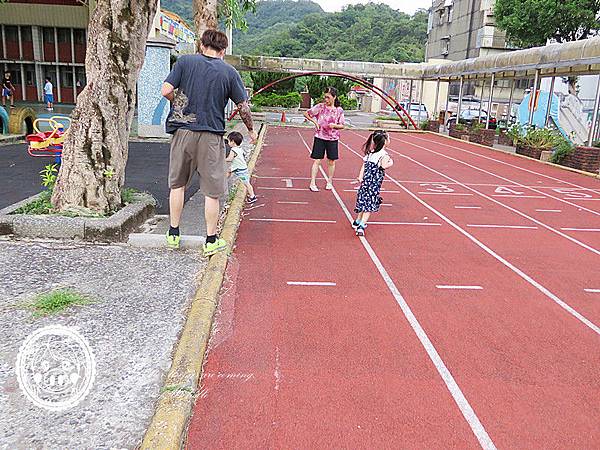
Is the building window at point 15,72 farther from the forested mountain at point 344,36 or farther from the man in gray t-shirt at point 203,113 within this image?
the forested mountain at point 344,36

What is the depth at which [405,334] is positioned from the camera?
4008 mm

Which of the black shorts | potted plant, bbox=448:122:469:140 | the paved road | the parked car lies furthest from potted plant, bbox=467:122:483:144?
the black shorts

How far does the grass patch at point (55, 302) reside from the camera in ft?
12.4

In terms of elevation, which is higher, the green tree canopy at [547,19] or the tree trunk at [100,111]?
the green tree canopy at [547,19]

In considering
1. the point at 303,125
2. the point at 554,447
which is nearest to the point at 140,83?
the point at 303,125

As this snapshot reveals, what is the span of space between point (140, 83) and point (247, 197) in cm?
937

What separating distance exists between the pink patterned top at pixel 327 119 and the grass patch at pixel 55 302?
229 inches

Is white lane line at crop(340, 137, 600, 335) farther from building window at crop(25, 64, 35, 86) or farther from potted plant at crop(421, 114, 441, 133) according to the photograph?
building window at crop(25, 64, 35, 86)

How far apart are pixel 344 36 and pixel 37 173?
79.3 meters

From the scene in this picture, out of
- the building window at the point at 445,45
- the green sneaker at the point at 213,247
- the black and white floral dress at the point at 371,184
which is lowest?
the green sneaker at the point at 213,247

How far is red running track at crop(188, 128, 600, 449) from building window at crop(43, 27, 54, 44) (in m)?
28.8

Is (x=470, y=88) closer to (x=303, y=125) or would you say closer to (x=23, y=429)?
(x=303, y=125)

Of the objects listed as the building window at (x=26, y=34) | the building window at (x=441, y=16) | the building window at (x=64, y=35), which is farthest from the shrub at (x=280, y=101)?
the building window at (x=441, y=16)

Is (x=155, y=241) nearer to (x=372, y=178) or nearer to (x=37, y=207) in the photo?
(x=37, y=207)
